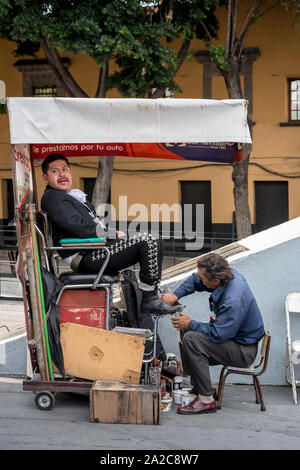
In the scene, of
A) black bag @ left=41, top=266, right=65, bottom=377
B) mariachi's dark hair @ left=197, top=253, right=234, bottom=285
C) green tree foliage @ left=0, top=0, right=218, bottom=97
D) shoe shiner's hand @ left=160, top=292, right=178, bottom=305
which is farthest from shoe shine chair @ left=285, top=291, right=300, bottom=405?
green tree foliage @ left=0, top=0, right=218, bottom=97

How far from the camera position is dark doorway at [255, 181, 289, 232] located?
800 inches

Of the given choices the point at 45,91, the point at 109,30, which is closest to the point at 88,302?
the point at 109,30

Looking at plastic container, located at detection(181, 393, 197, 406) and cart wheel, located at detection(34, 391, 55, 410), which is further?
plastic container, located at detection(181, 393, 197, 406)

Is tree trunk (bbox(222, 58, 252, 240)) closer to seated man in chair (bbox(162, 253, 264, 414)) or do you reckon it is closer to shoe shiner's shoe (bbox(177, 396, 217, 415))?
seated man in chair (bbox(162, 253, 264, 414))

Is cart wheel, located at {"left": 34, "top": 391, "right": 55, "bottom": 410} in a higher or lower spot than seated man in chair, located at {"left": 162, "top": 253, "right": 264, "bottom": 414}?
lower

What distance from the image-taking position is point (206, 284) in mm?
4973

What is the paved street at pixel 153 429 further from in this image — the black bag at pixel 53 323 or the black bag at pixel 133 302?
the black bag at pixel 133 302

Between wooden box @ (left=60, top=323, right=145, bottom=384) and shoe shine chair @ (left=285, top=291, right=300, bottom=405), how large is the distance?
1331 mm

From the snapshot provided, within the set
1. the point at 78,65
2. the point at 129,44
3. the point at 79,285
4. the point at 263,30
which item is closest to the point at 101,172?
the point at 129,44

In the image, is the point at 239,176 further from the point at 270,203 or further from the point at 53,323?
the point at 53,323

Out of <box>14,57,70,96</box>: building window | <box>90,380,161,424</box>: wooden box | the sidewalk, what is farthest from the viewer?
<box>14,57,70,96</box>: building window

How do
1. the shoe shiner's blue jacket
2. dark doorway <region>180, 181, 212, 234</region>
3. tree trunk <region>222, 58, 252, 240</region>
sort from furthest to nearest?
1. dark doorway <region>180, 181, 212, 234</region>
2. tree trunk <region>222, 58, 252, 240</region>
3. the shoe shiner's blue jacket

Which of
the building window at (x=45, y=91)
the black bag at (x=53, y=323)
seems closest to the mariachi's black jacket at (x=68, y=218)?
the black bag at (x=53, y=323)

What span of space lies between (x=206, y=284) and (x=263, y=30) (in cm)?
1619
